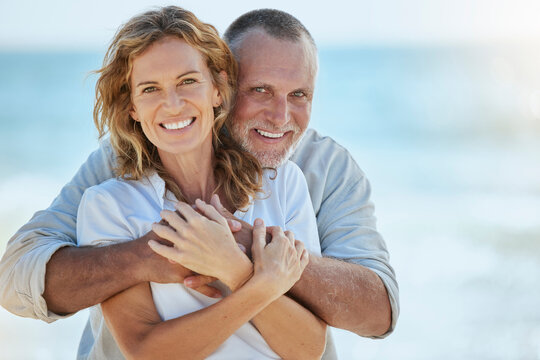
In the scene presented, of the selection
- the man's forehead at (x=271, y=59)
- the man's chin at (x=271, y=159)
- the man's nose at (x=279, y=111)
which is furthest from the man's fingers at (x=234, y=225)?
the man's forehead at (x=271, y=59)

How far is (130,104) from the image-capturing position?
8.36 ft

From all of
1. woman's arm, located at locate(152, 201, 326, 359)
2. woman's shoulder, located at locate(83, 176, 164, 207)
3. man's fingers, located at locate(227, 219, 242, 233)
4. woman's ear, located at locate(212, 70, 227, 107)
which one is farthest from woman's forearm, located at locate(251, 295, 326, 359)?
woman's ear, located at locate(212, 70, 227, 107)

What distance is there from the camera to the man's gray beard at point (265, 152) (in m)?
2.79

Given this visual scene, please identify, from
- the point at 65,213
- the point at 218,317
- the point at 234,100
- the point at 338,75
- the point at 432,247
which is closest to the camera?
the point at 218,317

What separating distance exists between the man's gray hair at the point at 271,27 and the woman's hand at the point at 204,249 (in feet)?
3.56

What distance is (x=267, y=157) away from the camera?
2.80 metres

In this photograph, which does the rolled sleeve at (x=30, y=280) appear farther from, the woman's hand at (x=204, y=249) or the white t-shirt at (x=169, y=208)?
the woman's hand at (x=204, y=249)

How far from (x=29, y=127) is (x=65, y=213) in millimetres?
11051

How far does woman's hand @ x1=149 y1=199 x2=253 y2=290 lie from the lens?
2141 mm

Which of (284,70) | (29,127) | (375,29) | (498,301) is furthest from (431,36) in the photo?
(284,70)

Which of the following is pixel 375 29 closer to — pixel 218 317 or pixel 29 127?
pixel 29 127

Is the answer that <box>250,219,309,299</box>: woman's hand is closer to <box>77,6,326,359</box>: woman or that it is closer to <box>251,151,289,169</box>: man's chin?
<box>77,6,326,359</box>: woman

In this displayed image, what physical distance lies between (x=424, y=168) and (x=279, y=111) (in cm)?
869

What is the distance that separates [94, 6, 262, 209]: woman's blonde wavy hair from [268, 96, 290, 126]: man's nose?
8.1 inches
